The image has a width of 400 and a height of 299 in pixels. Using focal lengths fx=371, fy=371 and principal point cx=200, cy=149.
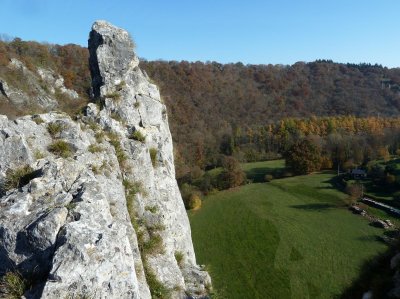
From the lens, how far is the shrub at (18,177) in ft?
32.4

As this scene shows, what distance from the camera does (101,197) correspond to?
31.6 ft

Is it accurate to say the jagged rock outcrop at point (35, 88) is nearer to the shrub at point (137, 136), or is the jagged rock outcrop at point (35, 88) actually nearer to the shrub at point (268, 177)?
the shrub at point (268, 177)

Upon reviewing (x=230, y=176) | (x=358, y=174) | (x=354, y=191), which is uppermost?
(x=230, y=176)

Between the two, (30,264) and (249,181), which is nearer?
(30,264)

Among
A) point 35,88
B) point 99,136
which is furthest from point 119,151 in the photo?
point 35,88

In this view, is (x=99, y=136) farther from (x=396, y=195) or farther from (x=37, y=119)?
(x=396, y=195)

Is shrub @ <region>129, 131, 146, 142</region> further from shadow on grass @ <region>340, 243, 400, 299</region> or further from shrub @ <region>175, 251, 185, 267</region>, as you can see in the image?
shadow on grass @ <region>340, 243, 400, 299</region>

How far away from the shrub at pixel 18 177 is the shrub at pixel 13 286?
282 centimetres

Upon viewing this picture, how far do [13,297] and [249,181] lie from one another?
85.3 metres

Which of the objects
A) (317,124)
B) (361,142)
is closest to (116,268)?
(361,142)

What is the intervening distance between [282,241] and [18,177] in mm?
48147

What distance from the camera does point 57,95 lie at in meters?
92.6

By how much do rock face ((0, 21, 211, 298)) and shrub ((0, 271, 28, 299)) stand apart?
16cm

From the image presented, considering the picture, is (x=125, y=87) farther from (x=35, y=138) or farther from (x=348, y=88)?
(x=348, y=88)
